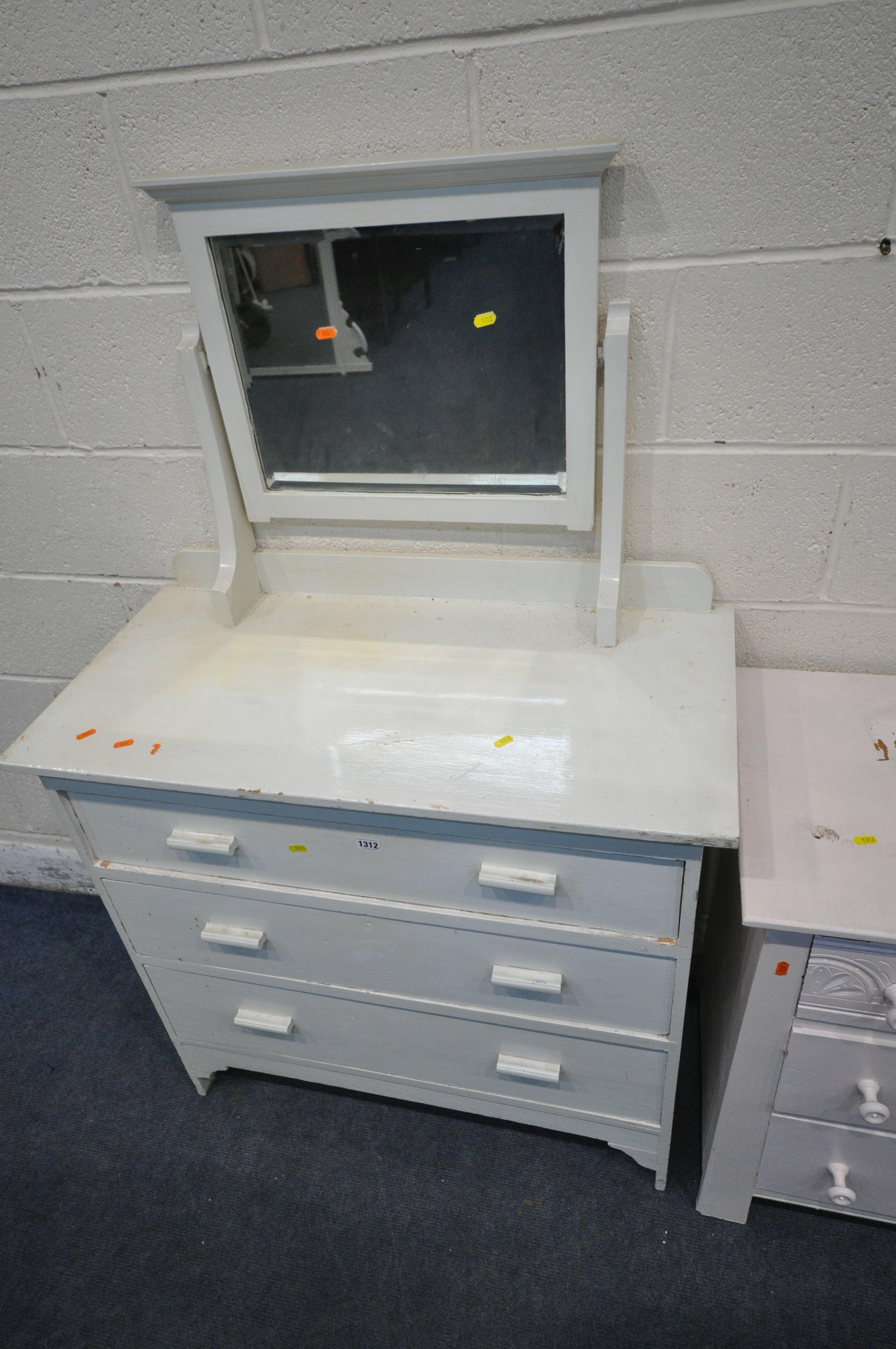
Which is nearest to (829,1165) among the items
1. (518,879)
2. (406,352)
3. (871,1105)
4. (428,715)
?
(871,1105)

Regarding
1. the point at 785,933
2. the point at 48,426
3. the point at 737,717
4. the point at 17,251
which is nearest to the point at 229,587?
the point at 48,426

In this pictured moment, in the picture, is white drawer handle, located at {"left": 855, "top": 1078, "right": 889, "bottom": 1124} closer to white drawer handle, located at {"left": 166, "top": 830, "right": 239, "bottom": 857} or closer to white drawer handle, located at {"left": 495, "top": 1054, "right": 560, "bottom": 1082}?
white drawer handle, located at {"left": 495, "top": 1054, "right": 560, "bottom": 1082}

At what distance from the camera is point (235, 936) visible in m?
1.23

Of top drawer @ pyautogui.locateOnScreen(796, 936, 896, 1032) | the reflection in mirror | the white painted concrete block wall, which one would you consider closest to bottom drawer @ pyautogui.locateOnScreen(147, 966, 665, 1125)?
top drawer @ pyautogui.locateOnScreen(796, 936, 896, 1032)

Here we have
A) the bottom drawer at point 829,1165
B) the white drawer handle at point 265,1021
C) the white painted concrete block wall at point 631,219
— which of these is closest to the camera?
the white painted concrete block wall at point 631,219

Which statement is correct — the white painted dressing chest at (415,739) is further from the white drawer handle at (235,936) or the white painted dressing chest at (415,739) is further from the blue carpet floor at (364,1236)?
the blue carpet floor at (364,1236)

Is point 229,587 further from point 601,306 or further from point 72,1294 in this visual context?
point 72,1294

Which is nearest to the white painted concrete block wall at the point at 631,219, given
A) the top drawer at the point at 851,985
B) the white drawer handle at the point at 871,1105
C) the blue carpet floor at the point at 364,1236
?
the top drawer at the point at 851,985

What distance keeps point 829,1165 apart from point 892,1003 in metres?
0.39

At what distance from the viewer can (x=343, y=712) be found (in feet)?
3.69

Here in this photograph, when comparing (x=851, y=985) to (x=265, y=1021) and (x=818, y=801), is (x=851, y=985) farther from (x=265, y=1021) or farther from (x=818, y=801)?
(x=265, y=1021)

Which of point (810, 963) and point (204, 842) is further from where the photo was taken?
point (204, 842)

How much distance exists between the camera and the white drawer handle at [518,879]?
1.01 m

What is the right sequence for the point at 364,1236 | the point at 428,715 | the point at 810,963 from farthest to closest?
the point at 364,1236, the point at 428,715, the point at 810,963
